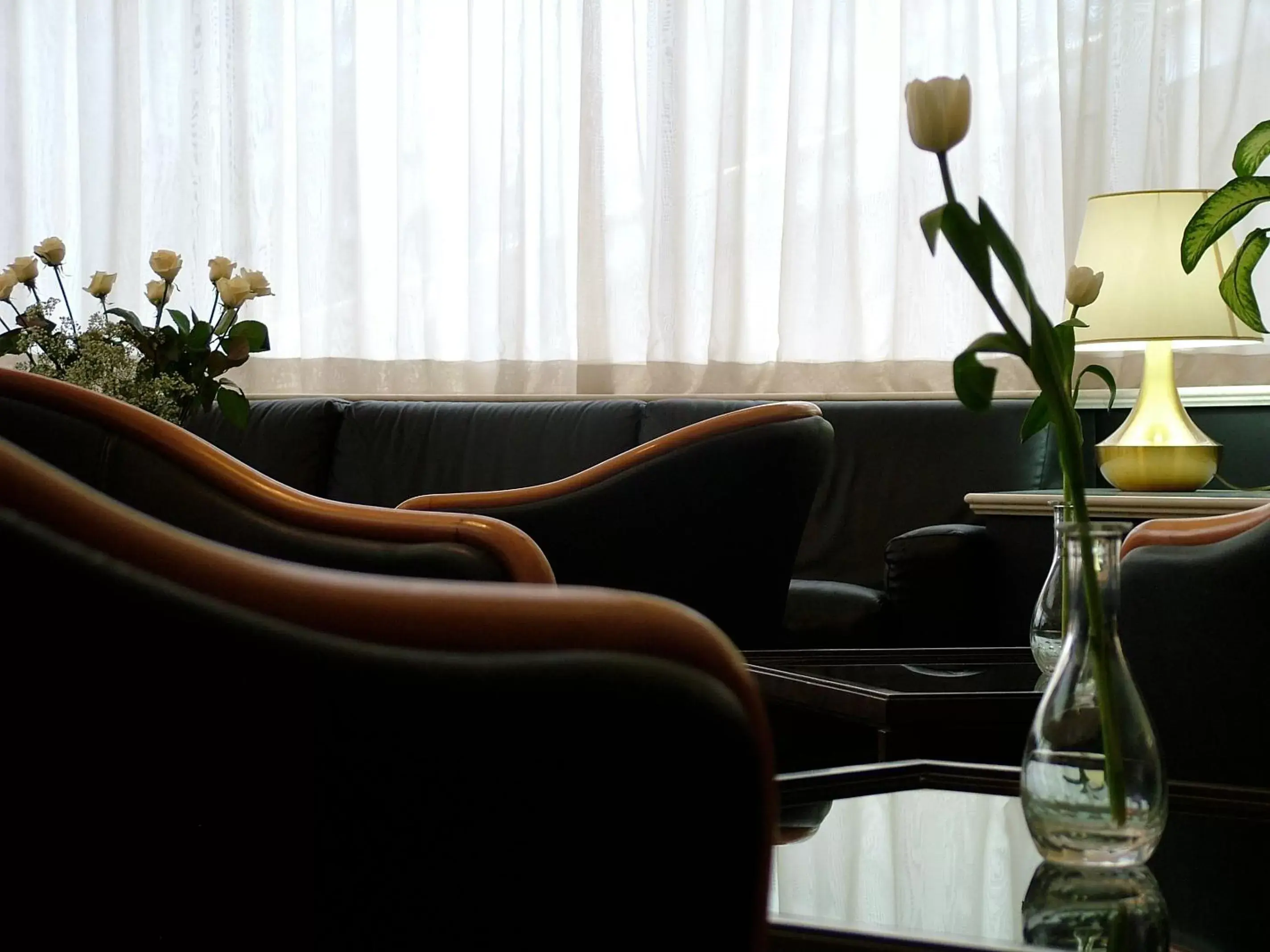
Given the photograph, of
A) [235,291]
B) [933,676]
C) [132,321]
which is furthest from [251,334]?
[933,676]

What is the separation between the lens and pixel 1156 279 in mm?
2604

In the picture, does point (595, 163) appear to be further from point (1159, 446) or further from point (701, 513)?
point (701, 513)

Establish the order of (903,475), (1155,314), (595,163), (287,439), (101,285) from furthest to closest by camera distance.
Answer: (595,163)
(287,439)
(903,475)
(1155,314)
(101,285)

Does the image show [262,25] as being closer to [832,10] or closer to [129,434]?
[832,10]

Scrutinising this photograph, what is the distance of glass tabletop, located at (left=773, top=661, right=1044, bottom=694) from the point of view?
1.56 metres

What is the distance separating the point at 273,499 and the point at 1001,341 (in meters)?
0.73

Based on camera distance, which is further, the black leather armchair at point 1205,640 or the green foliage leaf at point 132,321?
the green foliage leaf at point 132,321

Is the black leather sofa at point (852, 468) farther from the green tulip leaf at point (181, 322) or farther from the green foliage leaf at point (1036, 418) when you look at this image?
the green foliage leaf at point (1036, 418)

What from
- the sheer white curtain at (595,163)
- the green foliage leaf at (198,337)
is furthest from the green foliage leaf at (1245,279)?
the sheer white curtain at (595,163)

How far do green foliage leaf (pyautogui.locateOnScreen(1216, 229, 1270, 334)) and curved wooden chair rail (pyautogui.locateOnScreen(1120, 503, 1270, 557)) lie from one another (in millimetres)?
320

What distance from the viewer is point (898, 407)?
11.2 feet

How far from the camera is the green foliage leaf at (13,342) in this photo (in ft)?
7.34

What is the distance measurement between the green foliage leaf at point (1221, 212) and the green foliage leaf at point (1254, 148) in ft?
0.10

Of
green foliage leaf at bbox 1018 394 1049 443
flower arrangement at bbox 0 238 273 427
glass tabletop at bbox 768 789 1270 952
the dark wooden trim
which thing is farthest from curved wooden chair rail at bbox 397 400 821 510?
glass tabletop at bbox 768 789 1270 952
